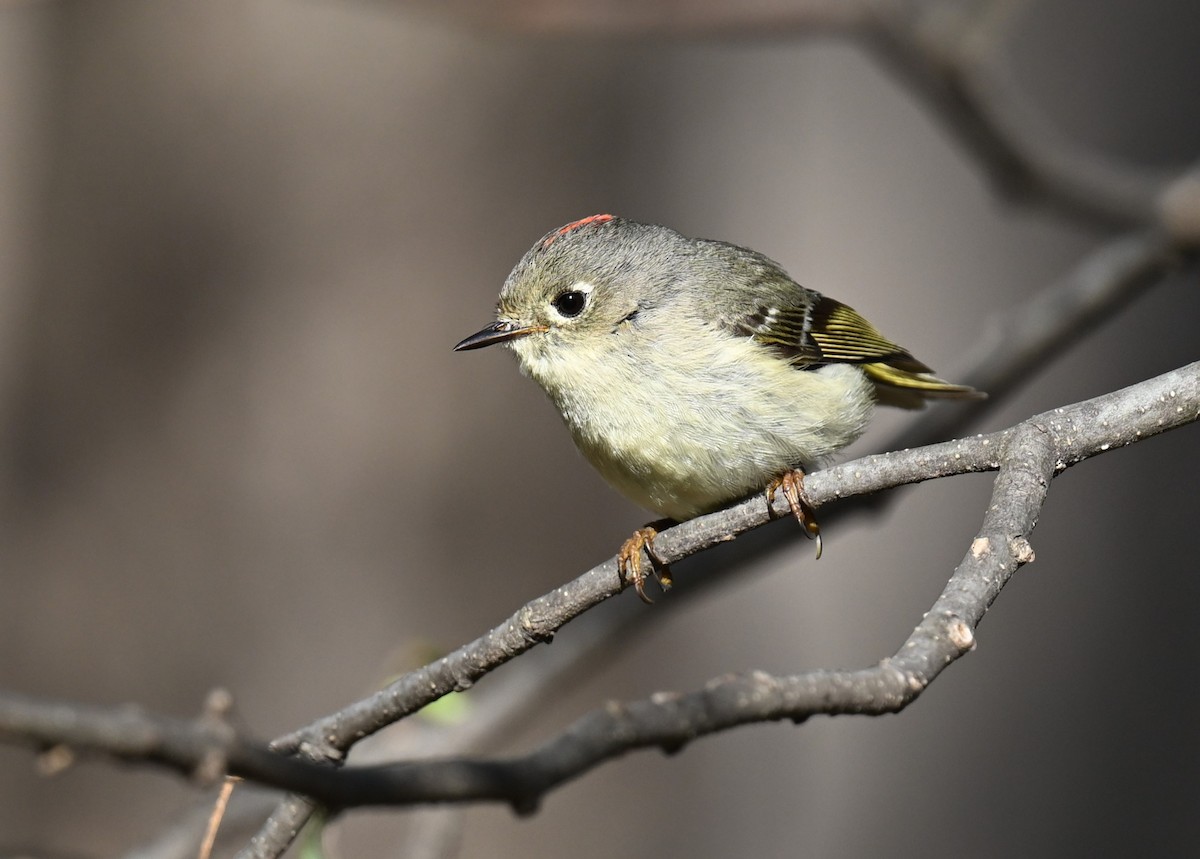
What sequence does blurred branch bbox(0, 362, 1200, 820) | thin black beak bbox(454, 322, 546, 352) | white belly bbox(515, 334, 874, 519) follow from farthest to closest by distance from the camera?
thin black beak bbox(454, 322, 546, 352) → white belly bbox(515, 334, 874, 519) → blurred branch bbox(0, 362, 1200, 820)

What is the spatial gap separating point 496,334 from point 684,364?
45 centimetres

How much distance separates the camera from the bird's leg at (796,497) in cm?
222

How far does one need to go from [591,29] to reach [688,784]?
8.76ft

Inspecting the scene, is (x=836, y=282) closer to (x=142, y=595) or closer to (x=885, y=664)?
(x=142, y=595)

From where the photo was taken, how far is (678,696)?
1.19 meters

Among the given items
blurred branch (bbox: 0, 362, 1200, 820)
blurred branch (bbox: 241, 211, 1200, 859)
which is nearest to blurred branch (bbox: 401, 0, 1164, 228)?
blurred branch (bbox: 241, 211, 1200, 859)

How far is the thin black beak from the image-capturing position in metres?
2.59

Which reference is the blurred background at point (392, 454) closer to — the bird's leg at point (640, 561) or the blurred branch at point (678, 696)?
the bird's leg at point (640, 561)

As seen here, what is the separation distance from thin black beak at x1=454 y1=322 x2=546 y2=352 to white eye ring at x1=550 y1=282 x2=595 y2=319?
6cm

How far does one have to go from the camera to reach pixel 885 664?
4.12 feet

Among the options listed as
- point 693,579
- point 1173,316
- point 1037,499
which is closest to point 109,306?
point 693,579

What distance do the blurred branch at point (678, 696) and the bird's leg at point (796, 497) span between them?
37 millimetres

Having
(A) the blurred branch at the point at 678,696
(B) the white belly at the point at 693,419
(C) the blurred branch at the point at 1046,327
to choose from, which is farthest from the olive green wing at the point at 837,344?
(A) the blurred branch at the point at 678,696

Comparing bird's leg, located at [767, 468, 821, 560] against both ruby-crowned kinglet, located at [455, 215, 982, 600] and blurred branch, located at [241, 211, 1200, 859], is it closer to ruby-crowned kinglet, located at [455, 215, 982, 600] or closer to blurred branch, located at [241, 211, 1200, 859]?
ruby-crowned kinglet, located at [455, 215, 982, 600]
